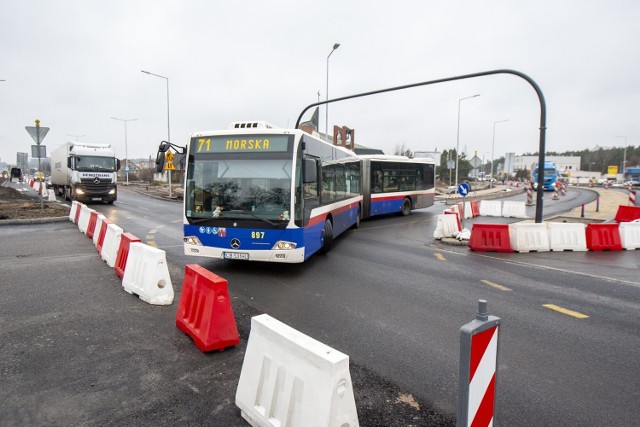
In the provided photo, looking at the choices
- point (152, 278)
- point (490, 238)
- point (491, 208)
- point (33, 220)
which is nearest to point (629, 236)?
point (490, 238)

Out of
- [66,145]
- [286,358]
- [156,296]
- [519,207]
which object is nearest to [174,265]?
[156,296]

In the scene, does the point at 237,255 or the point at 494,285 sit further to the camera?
the point at 237,255

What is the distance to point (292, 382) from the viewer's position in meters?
2.84

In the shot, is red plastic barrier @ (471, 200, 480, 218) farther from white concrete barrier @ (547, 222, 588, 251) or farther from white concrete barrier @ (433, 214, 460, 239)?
white concrete barrier @ (547, 222, 588, 251)

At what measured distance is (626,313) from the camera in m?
6.27

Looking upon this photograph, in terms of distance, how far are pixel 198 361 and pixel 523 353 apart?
3751 mm

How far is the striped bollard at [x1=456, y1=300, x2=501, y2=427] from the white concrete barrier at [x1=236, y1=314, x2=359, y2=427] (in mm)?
714

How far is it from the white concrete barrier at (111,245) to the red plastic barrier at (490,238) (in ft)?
30.8

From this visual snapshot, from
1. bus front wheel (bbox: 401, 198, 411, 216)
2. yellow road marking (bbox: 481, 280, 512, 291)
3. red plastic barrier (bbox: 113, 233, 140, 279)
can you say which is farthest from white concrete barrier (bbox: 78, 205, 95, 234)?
bus front wheel (bbox: 401, 198, 411, 216)

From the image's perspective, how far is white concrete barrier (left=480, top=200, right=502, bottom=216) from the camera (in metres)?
22.4

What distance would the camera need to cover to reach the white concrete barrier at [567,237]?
1191 cm

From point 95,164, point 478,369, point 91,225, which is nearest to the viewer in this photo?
point 478,369

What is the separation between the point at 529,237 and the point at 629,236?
3.45 m

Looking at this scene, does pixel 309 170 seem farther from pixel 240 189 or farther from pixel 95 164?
pixel 95 164
